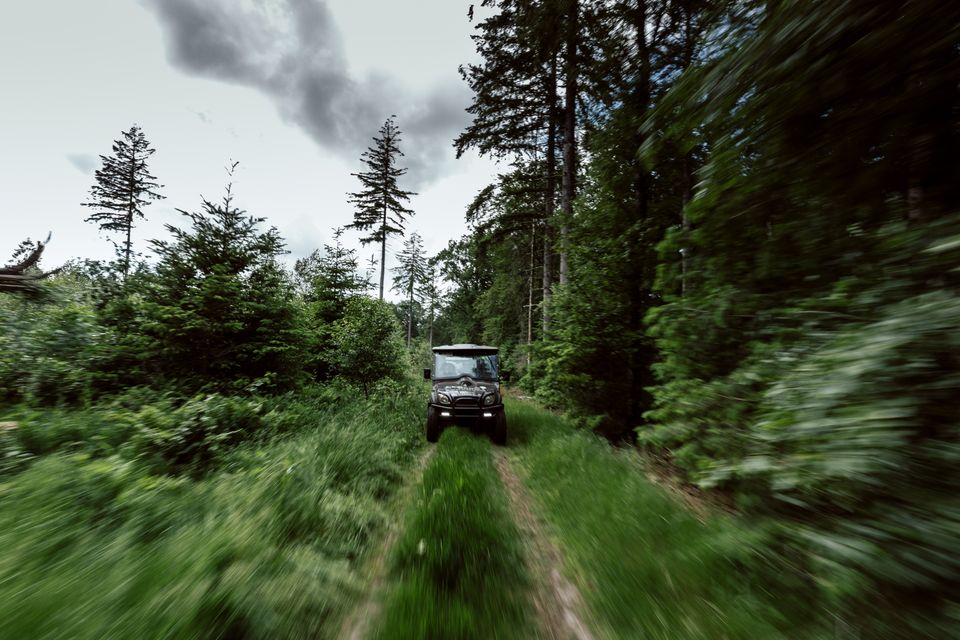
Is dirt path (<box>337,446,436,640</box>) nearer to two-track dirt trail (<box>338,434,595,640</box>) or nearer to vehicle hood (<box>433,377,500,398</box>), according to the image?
two-track dirt trail (<box>338,434,595,640</box>)

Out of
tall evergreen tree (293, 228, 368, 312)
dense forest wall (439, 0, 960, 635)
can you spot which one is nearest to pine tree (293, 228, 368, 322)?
tall evergreen tree (293, 228, 368, 312)

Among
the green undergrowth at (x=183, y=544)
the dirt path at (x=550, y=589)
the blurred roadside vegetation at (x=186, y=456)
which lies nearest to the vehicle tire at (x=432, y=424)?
the blurred roadside vegetation at (x=186, y=456)

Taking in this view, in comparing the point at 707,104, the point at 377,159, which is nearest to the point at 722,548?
the point at 707,104

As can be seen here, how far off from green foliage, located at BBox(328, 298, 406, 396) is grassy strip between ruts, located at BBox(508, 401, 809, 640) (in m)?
7.80

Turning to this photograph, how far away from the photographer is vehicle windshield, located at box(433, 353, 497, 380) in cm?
838

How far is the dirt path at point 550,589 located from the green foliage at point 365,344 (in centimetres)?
774

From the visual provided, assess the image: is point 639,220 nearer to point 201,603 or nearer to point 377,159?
point 201,603

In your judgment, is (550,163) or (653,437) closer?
(653,437)

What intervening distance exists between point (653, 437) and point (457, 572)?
9.66ft

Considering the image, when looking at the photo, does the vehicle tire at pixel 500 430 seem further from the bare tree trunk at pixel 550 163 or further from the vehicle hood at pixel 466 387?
the bare tree trunk at pixel 550 163

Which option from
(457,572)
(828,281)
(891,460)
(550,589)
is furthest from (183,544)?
(828,281)

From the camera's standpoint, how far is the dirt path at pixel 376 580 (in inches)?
90.7

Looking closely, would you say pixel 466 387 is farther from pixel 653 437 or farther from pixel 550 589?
pixel 550 589

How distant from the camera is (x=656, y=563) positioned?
2.70m
